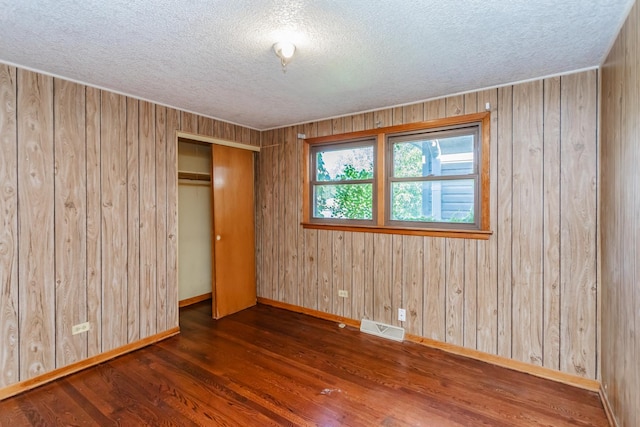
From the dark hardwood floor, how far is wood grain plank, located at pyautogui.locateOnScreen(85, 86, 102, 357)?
33 centimetres

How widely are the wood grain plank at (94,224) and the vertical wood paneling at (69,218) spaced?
38mm

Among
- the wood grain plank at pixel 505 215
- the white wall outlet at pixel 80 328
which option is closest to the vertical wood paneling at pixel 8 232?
the white wall outlet at pixel 80 328

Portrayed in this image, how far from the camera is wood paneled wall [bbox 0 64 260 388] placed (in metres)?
2.39

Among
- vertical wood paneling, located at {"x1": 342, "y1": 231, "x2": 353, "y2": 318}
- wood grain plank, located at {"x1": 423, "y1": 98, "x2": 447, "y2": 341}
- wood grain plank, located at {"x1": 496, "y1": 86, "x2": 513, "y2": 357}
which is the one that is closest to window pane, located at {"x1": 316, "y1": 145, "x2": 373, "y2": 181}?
vertical wood paneling, located at {"x1": 342, "y1": 231, "x2": 353, "y2": 318}

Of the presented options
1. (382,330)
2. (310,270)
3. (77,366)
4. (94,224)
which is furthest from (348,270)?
(77,366)

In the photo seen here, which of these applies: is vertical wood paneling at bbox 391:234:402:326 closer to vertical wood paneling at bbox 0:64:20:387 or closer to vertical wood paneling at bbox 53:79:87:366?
vertical wood paneling at bbox 53:79:87:366

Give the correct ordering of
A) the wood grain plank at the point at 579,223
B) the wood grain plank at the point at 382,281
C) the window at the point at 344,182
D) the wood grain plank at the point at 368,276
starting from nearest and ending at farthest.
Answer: the wood grain plank at the point at 579,223, the wood grain plank at the point at 382,281, the wood grain plank at the point at 368,276, the window at the point at 344,182

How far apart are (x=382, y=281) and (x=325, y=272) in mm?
776

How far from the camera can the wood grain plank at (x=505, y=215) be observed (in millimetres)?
2779

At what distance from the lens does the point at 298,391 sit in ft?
7.88

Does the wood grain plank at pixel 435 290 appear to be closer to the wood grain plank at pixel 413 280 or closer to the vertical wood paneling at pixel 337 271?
the wood grain plank at pixel 413 280

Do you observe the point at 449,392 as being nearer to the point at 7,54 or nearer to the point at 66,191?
the point at 66,191

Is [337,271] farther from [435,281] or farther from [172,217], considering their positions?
[172,217]

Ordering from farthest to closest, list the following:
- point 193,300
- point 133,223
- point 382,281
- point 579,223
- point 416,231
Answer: point 193,300, point 382,281, point 416,231, point 133,223, point 579,223
